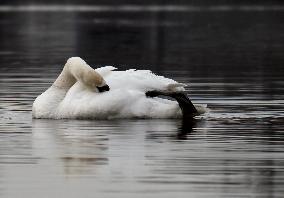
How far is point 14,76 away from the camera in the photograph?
95.1ft

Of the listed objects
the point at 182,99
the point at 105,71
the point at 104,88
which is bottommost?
the point at 182,99

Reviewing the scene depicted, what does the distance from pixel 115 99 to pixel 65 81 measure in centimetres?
141

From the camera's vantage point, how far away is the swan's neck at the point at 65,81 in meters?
20.1

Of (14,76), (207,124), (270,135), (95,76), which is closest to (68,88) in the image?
(95,76)

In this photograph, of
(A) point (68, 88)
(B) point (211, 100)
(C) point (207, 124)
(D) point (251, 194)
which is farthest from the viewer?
(B) point (211, 100)

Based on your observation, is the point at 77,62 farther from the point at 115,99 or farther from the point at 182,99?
the point at 182,99

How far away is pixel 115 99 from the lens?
1902 cm

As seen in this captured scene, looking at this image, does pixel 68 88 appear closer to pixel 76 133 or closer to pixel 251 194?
pixel 76 133

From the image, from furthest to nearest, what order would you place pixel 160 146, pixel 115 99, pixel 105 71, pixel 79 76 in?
1. pixel 105 71
2. pixel 79 76
3. pixel 115 99
4. pixel 160 146

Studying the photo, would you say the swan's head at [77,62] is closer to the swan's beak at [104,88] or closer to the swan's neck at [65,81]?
the swan's neck at [65,81]

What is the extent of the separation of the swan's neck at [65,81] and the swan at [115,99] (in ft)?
0.97

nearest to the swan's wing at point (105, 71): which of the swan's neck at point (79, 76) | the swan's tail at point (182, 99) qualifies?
the swan's neck at point (79, 76)

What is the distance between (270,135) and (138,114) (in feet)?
8.36

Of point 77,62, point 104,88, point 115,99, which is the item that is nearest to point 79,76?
point 77,62
